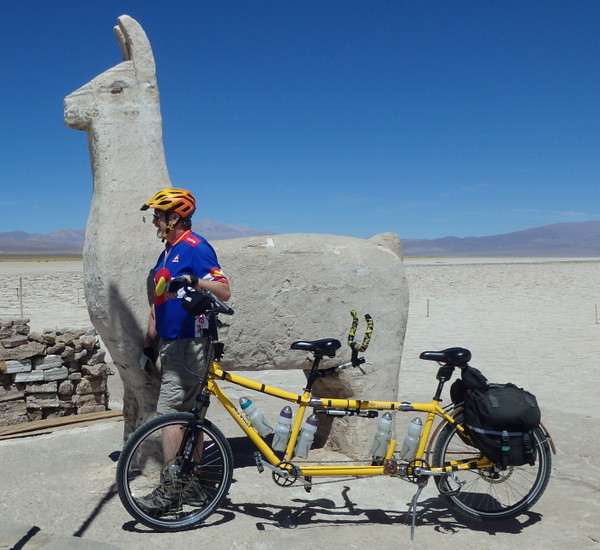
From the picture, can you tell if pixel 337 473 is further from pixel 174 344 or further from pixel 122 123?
pixel 122 123

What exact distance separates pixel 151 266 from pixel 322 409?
165 cm

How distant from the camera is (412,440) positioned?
4.23m

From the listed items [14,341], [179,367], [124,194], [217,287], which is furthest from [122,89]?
[14,341]

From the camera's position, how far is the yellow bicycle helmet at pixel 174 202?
4348 mm

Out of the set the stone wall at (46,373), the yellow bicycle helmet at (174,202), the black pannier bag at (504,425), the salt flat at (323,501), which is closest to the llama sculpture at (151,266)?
the salt flat at (323,501)

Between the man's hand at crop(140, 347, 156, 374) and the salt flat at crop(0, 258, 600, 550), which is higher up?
the man's hand at crop(140, 347, 156, 374)

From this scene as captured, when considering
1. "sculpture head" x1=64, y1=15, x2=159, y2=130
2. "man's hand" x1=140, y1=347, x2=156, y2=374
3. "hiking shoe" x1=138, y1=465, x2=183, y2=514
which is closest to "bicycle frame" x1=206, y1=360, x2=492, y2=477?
"hiking shoe" x1=138, y1=465, x2=183, y2=514

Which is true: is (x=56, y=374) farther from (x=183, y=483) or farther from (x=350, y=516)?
(x=350, y=516)

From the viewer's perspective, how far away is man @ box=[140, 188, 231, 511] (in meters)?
4.22

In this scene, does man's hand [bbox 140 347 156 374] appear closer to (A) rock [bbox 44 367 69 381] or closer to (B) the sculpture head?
(B) the sculpture head

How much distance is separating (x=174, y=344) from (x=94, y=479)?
1.51 meters

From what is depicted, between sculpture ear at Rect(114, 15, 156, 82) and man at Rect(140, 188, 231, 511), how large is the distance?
1.23 metres

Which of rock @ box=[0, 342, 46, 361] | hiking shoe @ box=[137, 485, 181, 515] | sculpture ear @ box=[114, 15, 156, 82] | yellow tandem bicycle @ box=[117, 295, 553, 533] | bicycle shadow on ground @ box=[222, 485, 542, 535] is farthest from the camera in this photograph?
rock @ box=[0, 342, 46, 361]

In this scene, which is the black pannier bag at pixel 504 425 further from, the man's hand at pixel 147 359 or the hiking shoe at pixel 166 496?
the man's hand at pixel 147 359
